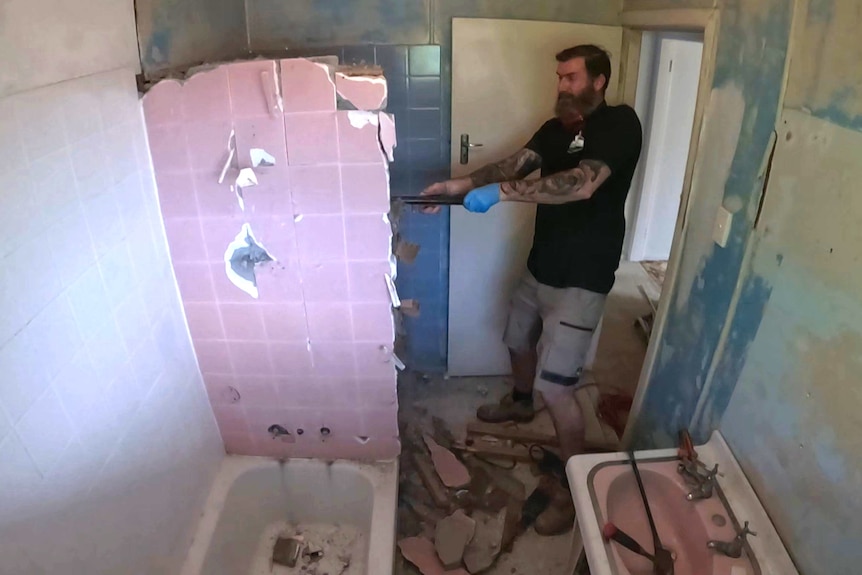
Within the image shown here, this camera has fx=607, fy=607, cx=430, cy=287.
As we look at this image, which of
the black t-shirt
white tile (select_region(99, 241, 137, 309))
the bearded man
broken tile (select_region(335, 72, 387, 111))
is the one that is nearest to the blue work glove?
the bearded man

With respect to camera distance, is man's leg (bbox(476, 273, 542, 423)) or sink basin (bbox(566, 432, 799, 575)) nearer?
sink basin (bbox(566, 432, 799, 575))

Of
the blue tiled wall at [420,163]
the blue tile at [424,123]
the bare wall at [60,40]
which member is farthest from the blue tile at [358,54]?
the bare wall at [60,40]

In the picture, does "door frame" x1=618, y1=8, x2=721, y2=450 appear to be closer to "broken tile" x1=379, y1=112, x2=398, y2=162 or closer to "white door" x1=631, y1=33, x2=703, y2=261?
"broken tile" x1=379, y1=112, x2=398, y2=162

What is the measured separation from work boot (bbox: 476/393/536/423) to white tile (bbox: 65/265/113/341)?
168 cm

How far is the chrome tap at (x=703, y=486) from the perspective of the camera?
1437 mm

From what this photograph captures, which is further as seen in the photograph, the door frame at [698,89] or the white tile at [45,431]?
the door frame at [698,89]

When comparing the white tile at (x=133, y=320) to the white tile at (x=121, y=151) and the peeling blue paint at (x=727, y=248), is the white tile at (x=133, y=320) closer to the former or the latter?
the white tile at (x=121, y=151)

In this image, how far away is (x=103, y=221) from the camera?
1.36 meters

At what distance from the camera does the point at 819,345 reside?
3.90 feet

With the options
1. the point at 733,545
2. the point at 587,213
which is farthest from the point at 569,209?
the point at 733,545

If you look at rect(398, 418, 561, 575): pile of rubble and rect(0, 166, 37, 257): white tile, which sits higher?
rect(0, 166, 37, 257): white tile

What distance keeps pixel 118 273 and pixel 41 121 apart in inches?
15.2

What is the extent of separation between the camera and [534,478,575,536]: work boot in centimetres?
212

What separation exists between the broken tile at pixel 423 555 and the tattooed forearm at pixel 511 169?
1.30 meters
